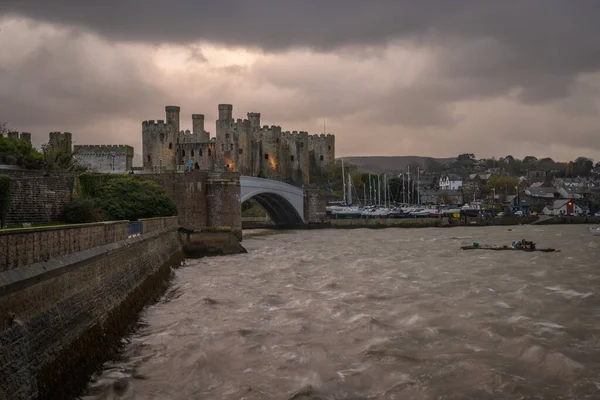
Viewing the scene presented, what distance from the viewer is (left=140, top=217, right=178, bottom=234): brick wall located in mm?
20184

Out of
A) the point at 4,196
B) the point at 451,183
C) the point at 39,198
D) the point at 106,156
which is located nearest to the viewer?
the point at 4,196

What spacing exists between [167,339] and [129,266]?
3.08 meters

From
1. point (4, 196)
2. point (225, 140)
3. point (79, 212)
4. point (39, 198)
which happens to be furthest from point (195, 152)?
point (4, 196)

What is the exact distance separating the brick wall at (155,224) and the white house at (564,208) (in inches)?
3148

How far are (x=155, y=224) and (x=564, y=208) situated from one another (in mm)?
87560

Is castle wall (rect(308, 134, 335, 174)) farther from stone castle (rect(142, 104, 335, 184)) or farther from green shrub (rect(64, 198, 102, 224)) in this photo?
green shrub (rect(64, 198, 102, 224))

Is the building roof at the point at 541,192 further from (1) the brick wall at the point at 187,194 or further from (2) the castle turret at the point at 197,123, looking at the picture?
(1) the brick wall at the point at 187,194

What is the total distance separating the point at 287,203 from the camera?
63.5 m

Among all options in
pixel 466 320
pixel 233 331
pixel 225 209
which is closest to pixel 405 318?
pixel 466 320

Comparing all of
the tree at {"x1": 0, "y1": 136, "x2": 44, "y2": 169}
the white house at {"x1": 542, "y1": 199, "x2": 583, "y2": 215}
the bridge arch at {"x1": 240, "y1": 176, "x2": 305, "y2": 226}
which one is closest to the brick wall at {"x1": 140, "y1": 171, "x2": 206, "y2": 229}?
the bridge arch at {"x1": 240, "y1": 176, "x2": 305, "y2": 226}

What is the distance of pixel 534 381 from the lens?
10375mm

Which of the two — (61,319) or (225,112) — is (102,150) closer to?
(225,112)

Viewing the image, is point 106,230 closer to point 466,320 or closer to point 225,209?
point 466,320

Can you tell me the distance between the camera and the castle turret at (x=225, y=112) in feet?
260
